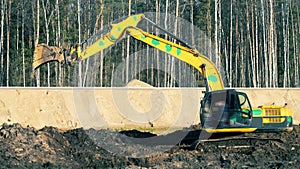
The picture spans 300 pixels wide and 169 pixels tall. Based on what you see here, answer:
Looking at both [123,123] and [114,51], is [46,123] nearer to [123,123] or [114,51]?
[123,123]

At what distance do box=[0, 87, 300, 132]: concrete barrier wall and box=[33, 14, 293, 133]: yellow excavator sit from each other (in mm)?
4299

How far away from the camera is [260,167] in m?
14.1

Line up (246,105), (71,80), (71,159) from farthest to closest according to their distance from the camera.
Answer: (71,80), (246,105), (71,159)

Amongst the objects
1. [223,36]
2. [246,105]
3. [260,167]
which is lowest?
[260,167]

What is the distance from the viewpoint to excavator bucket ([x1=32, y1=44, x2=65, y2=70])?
16531 millimetres

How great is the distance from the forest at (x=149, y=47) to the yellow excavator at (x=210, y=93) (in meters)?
24.9

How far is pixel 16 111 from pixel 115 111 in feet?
11.6

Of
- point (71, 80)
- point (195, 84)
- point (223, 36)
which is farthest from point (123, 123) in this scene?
point (223, 36)

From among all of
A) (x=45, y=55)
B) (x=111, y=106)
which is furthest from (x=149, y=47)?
(x=45, y=55)

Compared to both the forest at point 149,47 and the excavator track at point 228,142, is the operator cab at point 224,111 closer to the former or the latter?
Result: the excavator track at point 228,142

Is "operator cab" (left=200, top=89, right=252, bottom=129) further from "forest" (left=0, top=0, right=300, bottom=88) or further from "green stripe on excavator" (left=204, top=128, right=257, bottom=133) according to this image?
"forest" (left=0, top=0, right=300, bottom=88)

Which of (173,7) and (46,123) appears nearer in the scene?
(46,123)

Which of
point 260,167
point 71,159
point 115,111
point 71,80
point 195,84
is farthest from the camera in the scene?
point 195,84

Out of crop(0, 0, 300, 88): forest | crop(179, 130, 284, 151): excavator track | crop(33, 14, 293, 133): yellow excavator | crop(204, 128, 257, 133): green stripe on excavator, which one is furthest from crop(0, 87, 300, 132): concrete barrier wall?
crop(0, 0, 300, 88): forest
